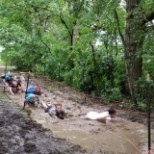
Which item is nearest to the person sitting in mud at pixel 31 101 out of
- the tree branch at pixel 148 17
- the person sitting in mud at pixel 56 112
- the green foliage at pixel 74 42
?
the person sitting in mud at pixel 56 112

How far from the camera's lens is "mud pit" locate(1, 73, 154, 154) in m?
7.08

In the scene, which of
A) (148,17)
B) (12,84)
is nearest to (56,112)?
(12,84)

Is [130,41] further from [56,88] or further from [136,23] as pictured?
[56,88]

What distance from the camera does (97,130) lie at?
8625mm

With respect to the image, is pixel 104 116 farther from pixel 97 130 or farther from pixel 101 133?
pixel 101 133

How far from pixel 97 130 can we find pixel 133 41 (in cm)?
398

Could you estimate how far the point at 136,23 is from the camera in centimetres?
1023

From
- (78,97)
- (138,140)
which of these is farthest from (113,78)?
(138,140)

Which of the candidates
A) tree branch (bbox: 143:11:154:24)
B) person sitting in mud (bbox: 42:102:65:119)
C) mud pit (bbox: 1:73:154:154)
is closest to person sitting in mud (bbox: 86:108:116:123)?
mud pit (bbox: 1:73:154:154)

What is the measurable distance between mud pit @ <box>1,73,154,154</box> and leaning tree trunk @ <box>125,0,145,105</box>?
1.90 m

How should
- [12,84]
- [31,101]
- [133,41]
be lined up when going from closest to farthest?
[133,41], [31,101], [12,84]

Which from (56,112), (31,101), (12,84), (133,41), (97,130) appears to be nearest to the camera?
(97,130)

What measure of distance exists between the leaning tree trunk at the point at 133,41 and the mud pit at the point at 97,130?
1898 mm

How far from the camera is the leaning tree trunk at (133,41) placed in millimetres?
10202
